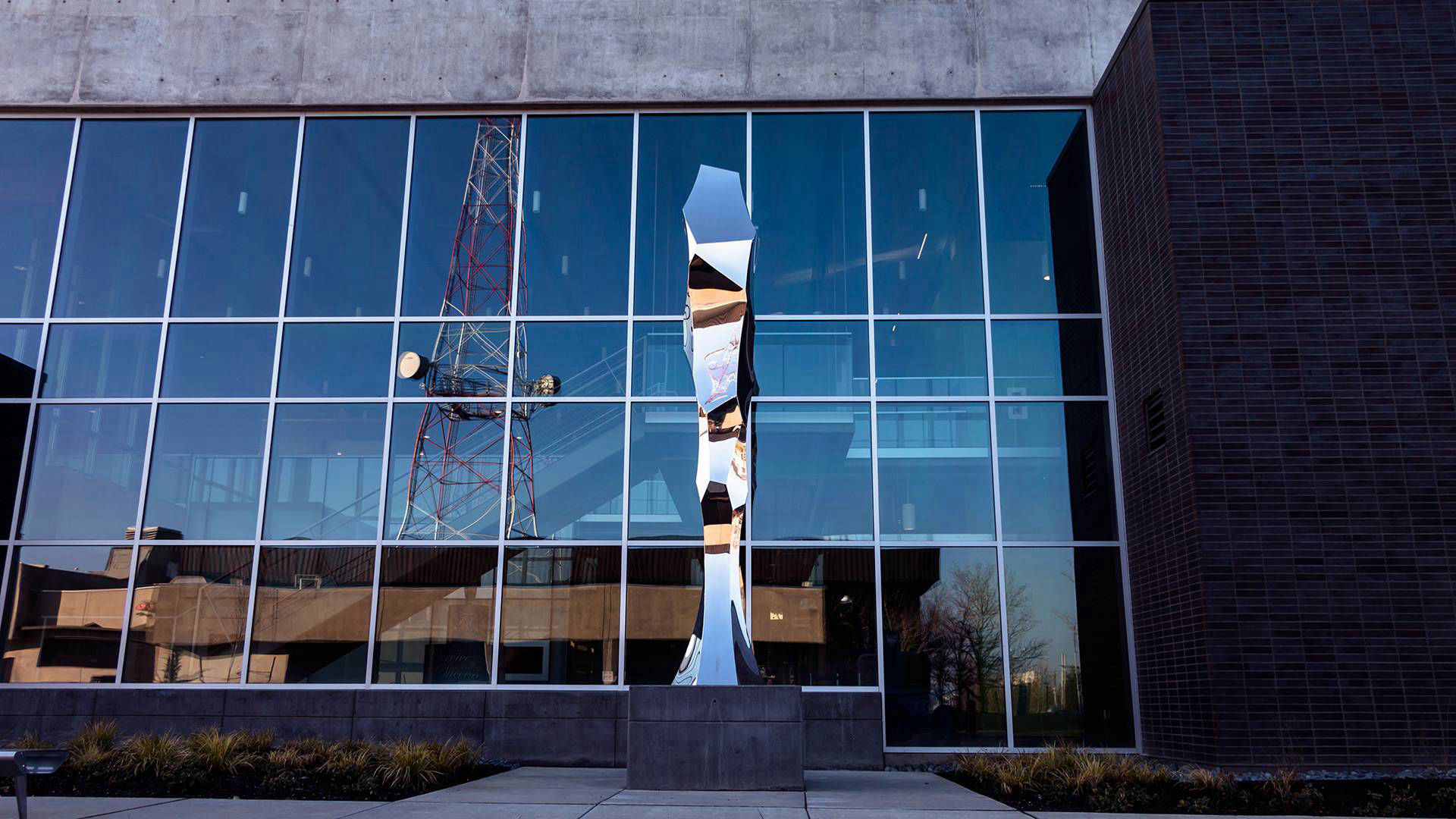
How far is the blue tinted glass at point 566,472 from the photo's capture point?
44.1 feet

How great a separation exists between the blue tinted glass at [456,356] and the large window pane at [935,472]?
15.6ft

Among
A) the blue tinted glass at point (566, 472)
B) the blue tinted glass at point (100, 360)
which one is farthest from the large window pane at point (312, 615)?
the blue tinted glass at point (100, 360)

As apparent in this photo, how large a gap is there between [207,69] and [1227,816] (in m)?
14.5

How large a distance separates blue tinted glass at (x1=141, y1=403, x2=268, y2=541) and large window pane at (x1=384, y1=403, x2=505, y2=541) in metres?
1.70

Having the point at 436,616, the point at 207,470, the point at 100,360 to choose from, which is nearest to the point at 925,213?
the point at 436,616

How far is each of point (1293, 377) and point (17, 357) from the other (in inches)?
592

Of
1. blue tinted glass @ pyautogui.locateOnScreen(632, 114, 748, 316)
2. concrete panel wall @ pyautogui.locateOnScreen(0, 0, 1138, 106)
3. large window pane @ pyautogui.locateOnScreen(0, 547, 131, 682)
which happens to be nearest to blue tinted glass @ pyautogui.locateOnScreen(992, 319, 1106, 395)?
concrete panel wall @ pyautogui.locateOnScreen(0, 0, 1138, 106)

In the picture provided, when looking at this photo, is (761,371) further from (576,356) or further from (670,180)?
(670,180)

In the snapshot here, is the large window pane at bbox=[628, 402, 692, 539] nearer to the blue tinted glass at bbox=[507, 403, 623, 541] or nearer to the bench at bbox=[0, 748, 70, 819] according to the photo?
the blue tinted glass at bbox=[507, 403, 623, 541]

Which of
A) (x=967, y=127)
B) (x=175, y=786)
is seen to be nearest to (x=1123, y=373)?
(x=967, y=127)

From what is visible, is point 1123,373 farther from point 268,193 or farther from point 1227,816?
point 268,193

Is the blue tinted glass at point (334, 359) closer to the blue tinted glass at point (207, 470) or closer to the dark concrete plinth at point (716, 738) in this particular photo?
the blue tinted glass at point (207, 470)

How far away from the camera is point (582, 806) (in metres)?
8.02

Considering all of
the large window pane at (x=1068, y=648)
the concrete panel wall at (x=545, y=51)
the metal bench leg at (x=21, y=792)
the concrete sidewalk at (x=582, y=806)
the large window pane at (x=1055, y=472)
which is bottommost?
the concrete sidewalk at (x=582, y=806)
